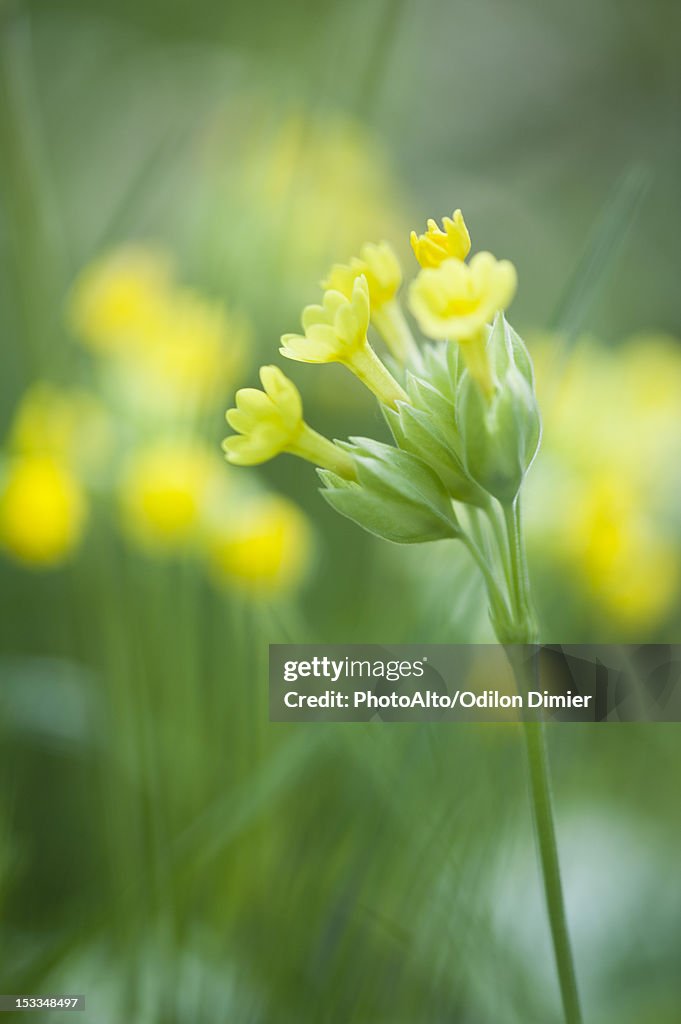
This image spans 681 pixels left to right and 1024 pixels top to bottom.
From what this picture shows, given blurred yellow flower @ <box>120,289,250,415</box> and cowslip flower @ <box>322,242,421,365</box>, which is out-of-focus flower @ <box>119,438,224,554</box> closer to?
blurred yellow flower @ <box>120,289,250,415</box>

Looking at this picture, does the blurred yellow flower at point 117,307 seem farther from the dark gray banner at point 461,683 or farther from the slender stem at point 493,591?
the slender stem at point 493,591

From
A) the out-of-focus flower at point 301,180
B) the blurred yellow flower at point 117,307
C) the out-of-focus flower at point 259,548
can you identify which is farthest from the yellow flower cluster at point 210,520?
the out-of-focus flower at point 301,180

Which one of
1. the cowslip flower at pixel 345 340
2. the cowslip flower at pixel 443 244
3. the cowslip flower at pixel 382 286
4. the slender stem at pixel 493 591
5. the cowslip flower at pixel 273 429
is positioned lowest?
the slender stem at pixel 493 591

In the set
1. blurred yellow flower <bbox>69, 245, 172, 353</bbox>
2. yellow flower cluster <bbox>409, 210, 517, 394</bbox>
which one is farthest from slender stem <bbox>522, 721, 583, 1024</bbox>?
blurred yellow flower <bbox>69, 245, 172, 353</bbox>

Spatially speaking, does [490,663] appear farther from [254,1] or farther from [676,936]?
[254,1]

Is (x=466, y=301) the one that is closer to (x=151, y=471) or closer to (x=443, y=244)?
(x=443, y=244)
